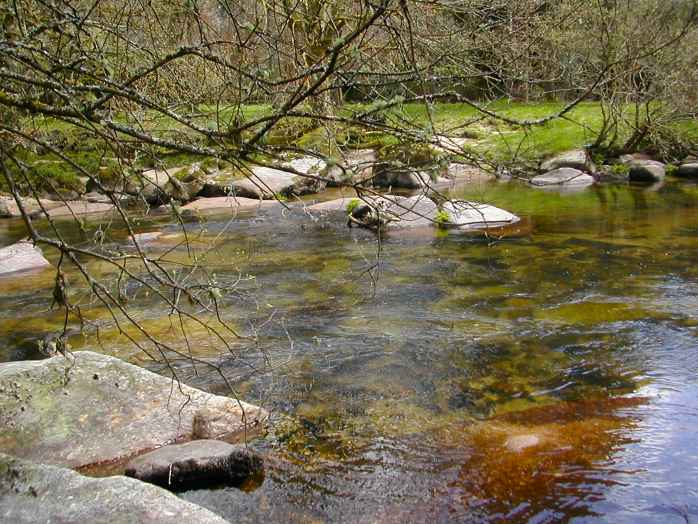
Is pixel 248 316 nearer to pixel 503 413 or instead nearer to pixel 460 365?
pixel 460 365

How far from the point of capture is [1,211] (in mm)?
16953

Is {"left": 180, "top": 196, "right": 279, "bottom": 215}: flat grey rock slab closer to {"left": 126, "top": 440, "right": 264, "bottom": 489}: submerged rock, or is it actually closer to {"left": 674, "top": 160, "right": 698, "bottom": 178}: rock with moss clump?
{"left": 674, "top": 160, "right": 698, "bottom": 178}: rock with moss clump

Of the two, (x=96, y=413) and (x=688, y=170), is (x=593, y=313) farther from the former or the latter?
(x=688, y=170)

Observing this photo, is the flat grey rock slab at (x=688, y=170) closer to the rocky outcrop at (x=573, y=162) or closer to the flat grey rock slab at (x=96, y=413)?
the rocky outcrop at (x=573, y=162)

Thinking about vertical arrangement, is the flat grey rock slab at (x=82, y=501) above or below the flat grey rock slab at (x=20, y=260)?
above

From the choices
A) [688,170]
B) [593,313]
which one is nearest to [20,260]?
[593,313]

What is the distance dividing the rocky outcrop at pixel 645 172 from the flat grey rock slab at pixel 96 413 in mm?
16345

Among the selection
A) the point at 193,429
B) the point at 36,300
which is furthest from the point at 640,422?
the point at 36,300

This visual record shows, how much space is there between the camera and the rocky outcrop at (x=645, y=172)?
18.8 metres

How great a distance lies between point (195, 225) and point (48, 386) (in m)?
9.15

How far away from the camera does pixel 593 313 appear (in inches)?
299

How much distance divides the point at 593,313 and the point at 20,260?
28.3 feet

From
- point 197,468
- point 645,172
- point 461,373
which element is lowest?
point 645,172

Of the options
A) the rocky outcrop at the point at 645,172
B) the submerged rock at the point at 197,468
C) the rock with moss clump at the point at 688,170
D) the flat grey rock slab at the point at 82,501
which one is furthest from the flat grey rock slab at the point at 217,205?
the flat grey rock slab at the point at 82,501
